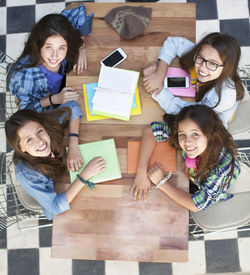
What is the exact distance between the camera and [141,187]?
146 centimetres

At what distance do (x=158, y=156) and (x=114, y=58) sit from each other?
23.1 inches

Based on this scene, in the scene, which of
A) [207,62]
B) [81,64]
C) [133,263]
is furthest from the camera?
[133,263]

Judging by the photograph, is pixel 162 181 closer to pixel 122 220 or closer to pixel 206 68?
pixel 122 220

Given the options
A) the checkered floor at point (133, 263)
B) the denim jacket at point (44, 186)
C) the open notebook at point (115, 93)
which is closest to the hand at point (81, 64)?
the open notebook at point (115, 93)

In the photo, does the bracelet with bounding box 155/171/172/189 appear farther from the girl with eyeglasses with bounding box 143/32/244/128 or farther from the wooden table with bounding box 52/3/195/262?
the girl with eyeglasses with bounding box 143/32/244/128

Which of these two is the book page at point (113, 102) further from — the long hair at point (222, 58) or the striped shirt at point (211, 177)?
the long hair at point (222, 58)

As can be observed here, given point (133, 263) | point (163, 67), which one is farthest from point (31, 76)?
point (133, 263)

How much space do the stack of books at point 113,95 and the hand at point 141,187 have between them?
0.31 m

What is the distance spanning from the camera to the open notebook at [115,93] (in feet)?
5.15

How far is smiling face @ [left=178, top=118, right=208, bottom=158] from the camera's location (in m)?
1.43

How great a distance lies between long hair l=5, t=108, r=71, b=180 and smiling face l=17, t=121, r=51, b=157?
0.7 inches

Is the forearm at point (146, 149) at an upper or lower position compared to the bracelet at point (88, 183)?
upper

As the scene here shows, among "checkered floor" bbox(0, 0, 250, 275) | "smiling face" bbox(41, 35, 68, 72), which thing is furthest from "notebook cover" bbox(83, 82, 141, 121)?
"checkered floor" bbox(0, 0, 250, 275)

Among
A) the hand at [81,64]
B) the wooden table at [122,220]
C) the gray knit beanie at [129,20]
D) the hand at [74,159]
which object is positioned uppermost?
the gray knit beanie at [129,20]
